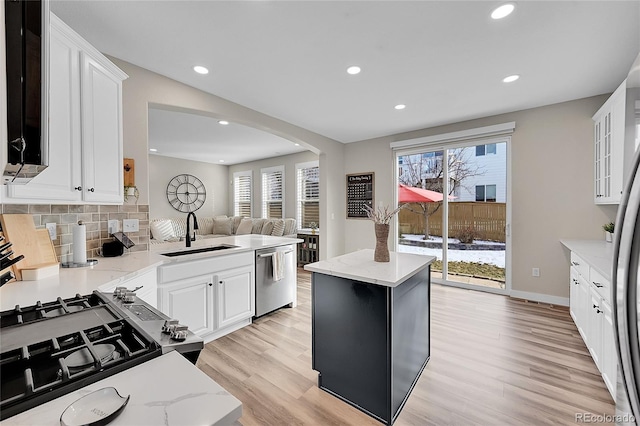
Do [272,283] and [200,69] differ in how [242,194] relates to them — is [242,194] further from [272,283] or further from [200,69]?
[200,69]

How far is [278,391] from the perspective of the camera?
6.09 ft

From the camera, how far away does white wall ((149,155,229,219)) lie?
255 inches

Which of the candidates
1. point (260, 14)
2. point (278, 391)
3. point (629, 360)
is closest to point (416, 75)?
point (260, 14)

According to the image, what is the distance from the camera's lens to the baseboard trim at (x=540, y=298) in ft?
11.1

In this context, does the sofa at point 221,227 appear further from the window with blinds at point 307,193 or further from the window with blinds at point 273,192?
the window with blinds at point 273,192

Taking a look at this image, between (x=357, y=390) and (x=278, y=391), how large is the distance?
0.57 metres

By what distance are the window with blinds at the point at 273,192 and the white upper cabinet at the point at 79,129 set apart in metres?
4.71

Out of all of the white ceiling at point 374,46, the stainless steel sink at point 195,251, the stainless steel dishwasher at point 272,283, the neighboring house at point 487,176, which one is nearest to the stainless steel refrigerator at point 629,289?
the white ceiling at point 374,46

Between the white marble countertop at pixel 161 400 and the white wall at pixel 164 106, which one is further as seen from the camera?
the white wall at pixel 164 106

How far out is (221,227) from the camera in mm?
6785

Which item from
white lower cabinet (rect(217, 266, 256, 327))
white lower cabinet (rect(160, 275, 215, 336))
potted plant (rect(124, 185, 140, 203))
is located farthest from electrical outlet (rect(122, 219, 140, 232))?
white lower cabinet (rect(217, 266, 256, 327))

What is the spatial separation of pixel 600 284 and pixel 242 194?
24.0ft

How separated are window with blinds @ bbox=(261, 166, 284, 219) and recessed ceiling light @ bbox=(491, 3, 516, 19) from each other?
5285 mm

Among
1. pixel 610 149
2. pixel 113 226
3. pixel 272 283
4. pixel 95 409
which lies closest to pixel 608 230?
pixel 610 149
